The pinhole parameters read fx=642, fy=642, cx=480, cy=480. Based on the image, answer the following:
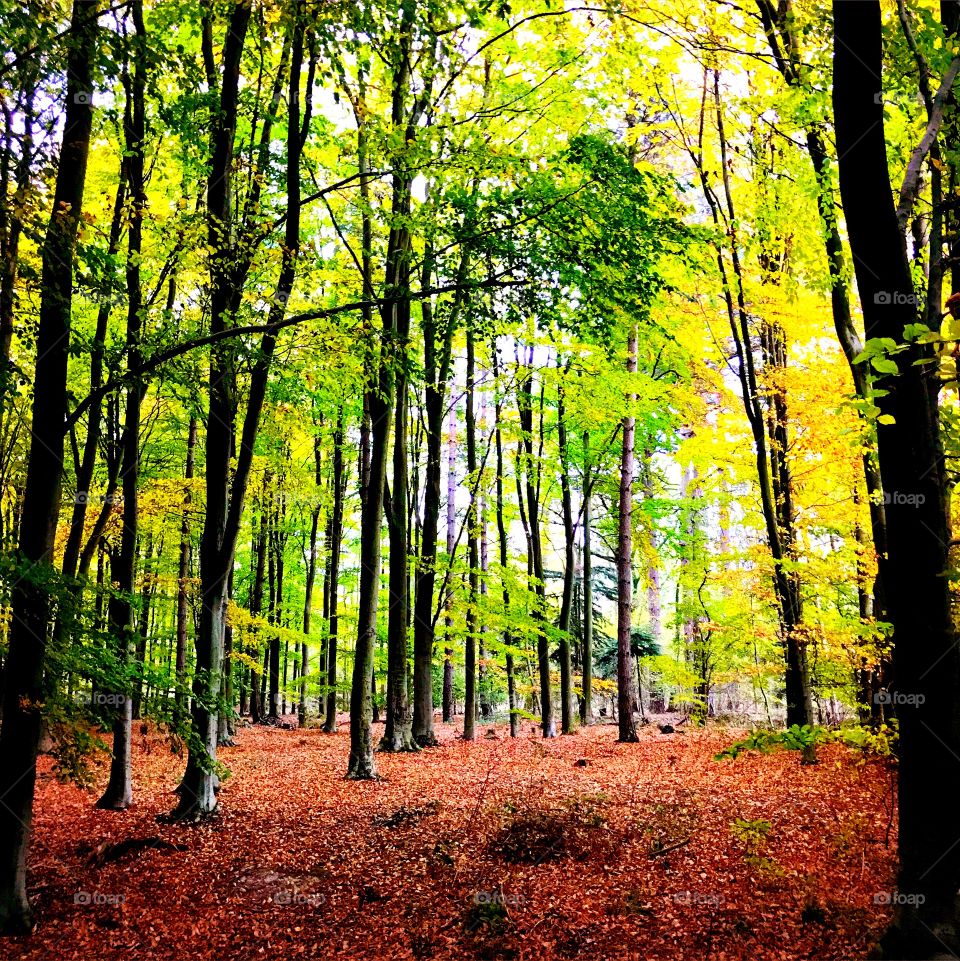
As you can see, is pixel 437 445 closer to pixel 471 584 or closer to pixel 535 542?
pixel 471 584

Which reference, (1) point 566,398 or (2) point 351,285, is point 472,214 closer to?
(2) point 351,285

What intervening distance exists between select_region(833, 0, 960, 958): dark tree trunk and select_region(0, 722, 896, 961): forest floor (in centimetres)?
125

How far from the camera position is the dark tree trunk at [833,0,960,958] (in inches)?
141

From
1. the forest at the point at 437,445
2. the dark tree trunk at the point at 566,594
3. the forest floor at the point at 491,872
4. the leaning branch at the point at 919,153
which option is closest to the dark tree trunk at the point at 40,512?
the forest at the point at 437,445

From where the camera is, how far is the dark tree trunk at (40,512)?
17.4ft

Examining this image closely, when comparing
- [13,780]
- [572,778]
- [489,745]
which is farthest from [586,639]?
[13,780]

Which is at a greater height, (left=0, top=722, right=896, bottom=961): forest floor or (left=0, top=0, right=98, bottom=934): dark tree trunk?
(left=0, top=0, right=98, bottom=934): dark tree trunk

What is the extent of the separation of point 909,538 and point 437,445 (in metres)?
12.4

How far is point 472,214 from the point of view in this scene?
22.1 feet

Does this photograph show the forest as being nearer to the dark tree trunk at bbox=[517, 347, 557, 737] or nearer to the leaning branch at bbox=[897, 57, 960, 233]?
the leaning branch at bbox=[897, 57, 960, 233]

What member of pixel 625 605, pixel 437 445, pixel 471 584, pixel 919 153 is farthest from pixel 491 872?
pixel 471 584

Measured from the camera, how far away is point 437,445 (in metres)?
15.6

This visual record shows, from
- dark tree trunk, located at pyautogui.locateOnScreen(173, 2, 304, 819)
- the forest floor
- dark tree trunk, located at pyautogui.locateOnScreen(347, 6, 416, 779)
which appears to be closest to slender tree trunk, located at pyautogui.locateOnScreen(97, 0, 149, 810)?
the forest floor

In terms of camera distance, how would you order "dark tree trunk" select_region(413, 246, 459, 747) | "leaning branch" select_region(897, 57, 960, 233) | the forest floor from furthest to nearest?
"dark tree trunk" select_region(413, 246, 459, 747), the forest floor, "leaning branch" select_region(897, 57, 960, 233)
